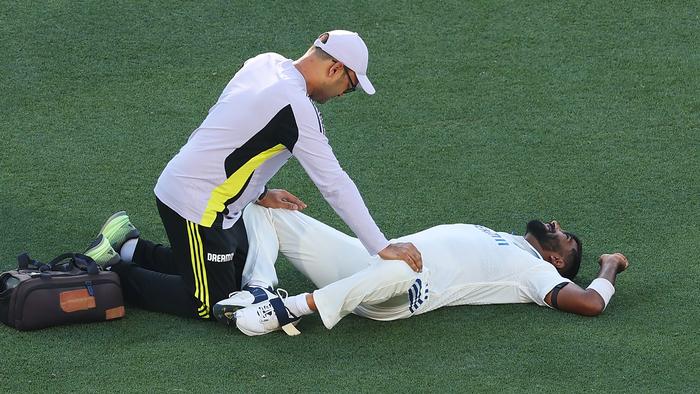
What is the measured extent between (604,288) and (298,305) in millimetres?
1439

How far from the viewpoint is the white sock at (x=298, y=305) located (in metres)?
5.26

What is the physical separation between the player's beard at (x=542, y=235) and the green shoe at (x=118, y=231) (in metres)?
1.95

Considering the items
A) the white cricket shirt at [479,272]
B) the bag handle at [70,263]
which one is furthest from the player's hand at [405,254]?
the bag handle at [70,263]

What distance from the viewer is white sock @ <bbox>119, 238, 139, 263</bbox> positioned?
5.87 m

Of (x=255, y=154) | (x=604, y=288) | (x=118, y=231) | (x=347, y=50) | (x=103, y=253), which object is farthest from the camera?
(x=118, y=231)

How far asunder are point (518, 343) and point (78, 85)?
3.81 m

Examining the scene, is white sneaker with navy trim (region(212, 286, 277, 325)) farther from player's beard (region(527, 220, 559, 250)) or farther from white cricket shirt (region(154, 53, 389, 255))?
player's beard (region(527, 220, 559, 250))

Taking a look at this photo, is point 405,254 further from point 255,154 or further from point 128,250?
point 128,250

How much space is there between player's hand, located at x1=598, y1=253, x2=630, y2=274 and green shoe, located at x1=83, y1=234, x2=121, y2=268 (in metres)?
2.32

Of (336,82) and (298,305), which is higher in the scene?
(336,82)

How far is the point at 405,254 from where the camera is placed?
5.21 m

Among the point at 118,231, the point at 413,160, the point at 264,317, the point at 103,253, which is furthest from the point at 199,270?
the point at 413,160

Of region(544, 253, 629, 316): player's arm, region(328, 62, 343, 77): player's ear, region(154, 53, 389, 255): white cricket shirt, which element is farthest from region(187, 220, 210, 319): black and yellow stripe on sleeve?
region(544, 253, 629, 316): player's arm

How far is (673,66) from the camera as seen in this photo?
8031 mm
